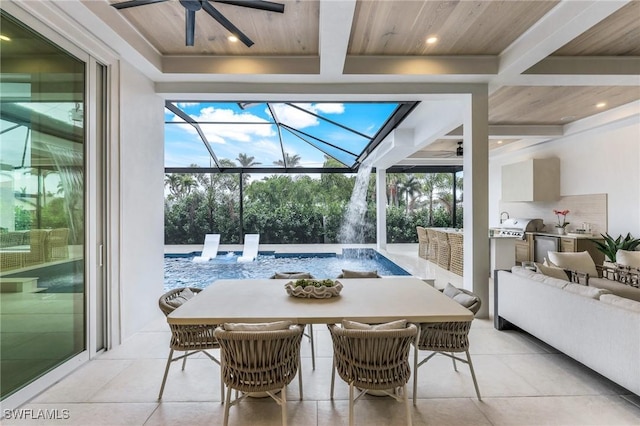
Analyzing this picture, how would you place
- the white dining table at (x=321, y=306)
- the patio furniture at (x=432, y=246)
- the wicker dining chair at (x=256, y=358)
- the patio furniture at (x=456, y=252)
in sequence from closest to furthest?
the wicker dining chair at (x=256, y=358)
the white dining table at (x=321, y=306)
the patio furniture at (x=456, y=252)
the patio furniture at (x=432, y=246)

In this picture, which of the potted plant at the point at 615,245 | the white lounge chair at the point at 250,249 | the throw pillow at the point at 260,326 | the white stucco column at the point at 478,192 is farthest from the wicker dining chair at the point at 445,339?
the white lounge chair at the point at 250,249

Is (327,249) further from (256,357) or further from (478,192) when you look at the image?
(256,357)

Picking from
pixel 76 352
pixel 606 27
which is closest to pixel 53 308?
pixel 76 352

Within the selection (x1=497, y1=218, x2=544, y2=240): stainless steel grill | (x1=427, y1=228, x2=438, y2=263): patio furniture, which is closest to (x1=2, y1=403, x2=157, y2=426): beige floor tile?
(x1=427, y1=228, x2=438, y2=263): patio furniture

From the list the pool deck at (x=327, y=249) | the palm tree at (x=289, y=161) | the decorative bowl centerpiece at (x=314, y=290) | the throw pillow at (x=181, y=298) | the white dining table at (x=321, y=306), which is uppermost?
the palm tree at (x=289, y=161)

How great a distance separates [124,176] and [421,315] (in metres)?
3.21

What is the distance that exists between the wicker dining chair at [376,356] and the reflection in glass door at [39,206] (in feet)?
7.52

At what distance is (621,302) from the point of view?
221 centimetres

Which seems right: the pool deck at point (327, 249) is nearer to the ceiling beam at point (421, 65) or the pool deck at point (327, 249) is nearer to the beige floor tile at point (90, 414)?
the ceiling beam at point (421, 65)

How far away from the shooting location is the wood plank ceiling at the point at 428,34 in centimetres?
263

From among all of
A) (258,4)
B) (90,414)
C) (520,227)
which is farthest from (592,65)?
(90,414)

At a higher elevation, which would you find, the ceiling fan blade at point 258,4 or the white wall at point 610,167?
the ceiling fan blade at point 258,4

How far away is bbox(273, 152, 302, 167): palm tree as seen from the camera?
354 inches

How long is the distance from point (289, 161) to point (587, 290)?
306 inches
